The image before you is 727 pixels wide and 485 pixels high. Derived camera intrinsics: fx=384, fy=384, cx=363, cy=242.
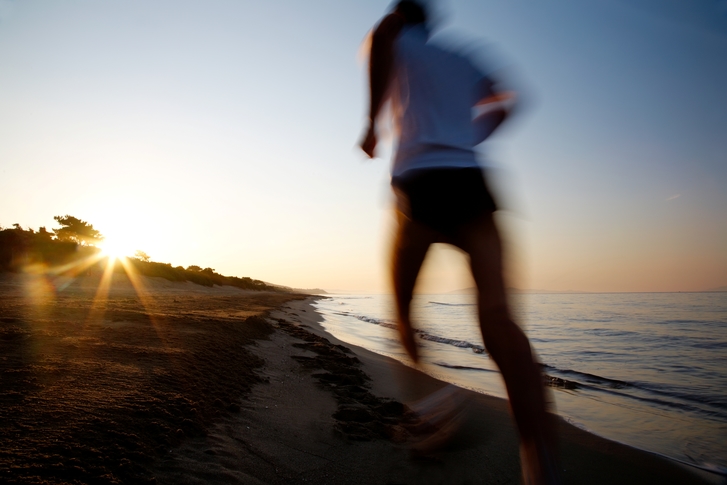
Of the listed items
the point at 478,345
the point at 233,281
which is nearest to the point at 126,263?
the point at 233,281

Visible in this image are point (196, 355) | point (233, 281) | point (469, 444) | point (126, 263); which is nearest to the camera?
point (469, 444)

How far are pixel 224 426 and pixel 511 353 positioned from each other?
4.93ft

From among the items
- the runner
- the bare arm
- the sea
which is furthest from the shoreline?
the bare arm

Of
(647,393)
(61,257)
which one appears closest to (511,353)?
(647,393)

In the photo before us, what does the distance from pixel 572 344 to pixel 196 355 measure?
7574 mm

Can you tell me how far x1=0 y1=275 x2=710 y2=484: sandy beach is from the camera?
1405mm

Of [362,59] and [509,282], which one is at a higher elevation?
[362,59]

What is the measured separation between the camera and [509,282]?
4.10 ft

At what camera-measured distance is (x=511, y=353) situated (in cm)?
118

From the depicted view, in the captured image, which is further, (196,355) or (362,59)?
(196,355)

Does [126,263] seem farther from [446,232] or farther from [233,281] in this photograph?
[446,232]

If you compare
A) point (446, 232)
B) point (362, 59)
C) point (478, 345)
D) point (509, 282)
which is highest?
point (362, 59)

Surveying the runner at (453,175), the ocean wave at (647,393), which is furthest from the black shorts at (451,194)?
the ocean wave at (647,393)

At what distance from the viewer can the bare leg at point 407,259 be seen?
1.42 meters
